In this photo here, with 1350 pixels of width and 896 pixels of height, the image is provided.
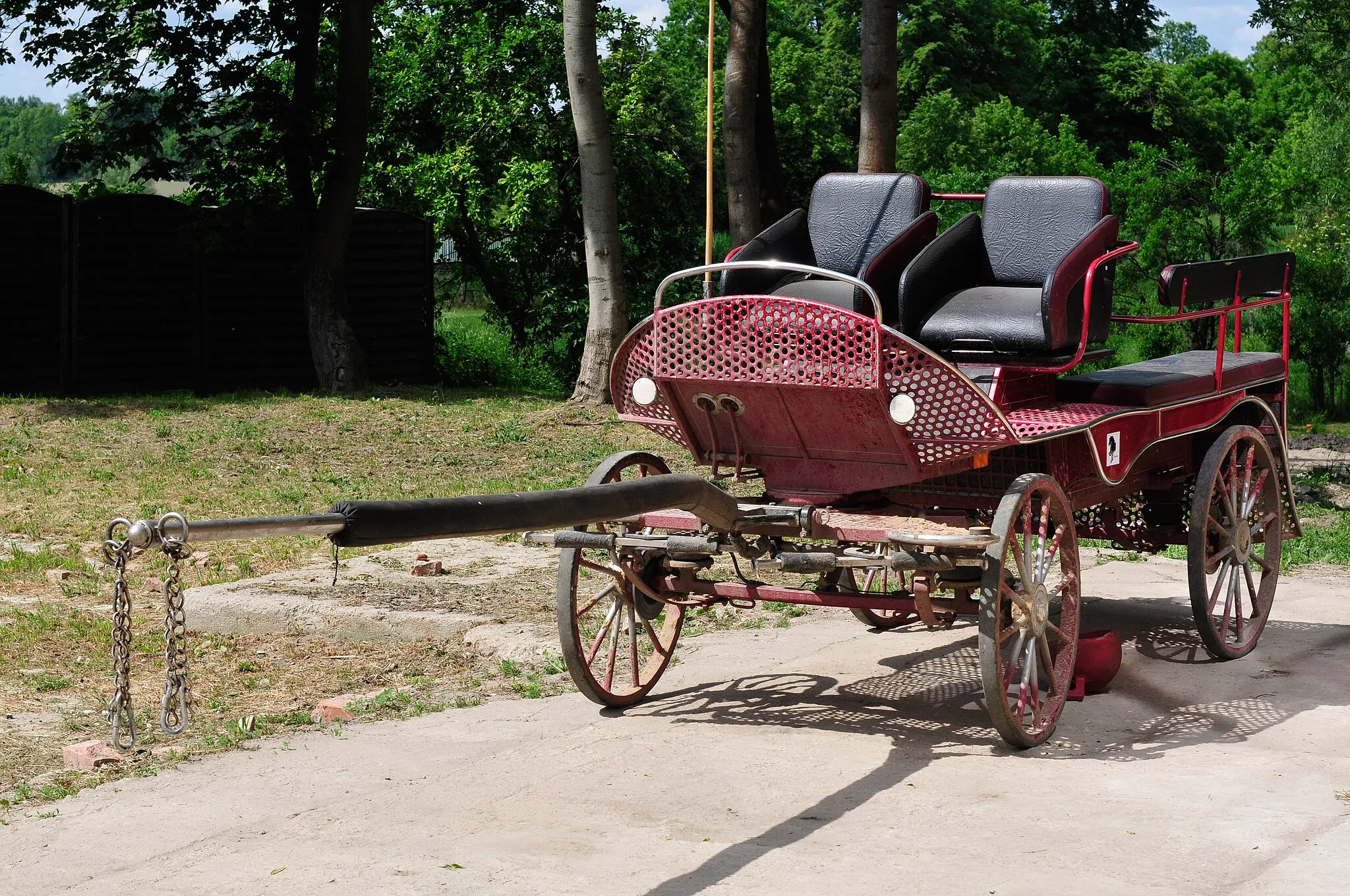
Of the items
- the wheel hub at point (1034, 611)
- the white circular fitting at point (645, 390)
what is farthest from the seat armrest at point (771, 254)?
the wheel hub at point (1034, 611)

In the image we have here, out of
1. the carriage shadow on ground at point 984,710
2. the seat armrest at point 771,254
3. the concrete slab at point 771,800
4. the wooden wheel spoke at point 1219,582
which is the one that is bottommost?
the concrete slab at point 771,800

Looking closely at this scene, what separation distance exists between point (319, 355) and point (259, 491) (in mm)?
6760

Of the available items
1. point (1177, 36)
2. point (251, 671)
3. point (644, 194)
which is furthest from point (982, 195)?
point (1177, 36)

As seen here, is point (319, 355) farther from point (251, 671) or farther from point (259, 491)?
point (251, 671)

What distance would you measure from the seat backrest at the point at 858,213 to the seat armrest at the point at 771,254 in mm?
56

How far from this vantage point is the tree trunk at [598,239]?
15.8 m

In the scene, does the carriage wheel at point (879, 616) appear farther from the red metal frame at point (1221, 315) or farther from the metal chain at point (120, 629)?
the metal chain at point (120, 629)

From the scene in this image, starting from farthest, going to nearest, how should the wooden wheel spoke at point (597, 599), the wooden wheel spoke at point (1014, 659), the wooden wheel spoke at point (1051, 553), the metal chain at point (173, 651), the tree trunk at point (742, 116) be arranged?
the tree trunk at point (742, 116), the wooden wheel spoke at point (597, 599), the wooden wheel spoke at point (1051, 553), the wooden wheel spoke at point (1014, 659), the metal chain at point (173, 651)

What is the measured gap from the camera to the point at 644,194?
70.4 ft

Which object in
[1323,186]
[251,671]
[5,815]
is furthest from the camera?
[1323,186]

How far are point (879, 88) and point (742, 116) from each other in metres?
1.99

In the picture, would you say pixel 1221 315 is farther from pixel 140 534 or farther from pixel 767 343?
pixel 140 534

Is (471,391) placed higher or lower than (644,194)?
lower

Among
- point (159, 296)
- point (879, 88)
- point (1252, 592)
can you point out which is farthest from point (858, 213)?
point (159, 296)
